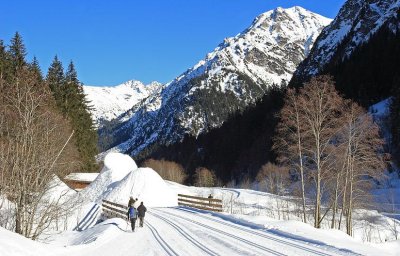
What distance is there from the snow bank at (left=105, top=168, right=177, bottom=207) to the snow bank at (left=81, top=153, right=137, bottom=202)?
9.20ft

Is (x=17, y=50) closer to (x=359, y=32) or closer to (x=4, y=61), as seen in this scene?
(x=4, y=61)

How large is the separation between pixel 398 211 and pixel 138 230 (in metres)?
36.3

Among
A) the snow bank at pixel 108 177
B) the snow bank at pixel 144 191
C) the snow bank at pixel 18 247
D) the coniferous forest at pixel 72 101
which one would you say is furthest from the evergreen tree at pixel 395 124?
the snow bank at pixel 18 247

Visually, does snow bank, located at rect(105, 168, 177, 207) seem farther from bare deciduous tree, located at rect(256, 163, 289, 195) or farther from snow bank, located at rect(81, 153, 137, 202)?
bare deciduous tree, located at rect(256, 163, 289, 195)

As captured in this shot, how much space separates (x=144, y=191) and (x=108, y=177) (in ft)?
30.7

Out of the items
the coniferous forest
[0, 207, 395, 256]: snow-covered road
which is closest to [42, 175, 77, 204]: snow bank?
[0, 207, 395, 256]: snow-covered road

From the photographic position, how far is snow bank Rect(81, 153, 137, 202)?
53.3 metres

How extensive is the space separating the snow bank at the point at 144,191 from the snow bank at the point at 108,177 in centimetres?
280

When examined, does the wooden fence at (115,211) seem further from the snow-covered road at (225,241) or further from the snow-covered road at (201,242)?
the snow-covered road at (225,241)

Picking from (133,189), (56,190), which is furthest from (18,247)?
(133,189)

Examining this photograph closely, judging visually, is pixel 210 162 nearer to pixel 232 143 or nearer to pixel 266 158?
pixel 232 143

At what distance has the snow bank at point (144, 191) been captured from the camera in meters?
48.3

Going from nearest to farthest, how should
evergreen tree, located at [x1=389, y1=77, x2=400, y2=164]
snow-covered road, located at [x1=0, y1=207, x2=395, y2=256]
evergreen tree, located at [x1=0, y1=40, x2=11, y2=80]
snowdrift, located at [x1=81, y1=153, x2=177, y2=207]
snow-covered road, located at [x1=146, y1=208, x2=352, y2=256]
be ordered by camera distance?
snow-covered road, located at [x1=0, y1=207, x2=395, y2=256] → snow-covered road, located at [x1=146, y1=208, x2=352, y2=256] → evergreen tree, located at [x1=0, y1=40, x2=11, y2=80] → snowdrift, located at [x1=81, y1=153, x2=177, y2=207] → evergreen tree, located at [x1=389, y1=77, x2=400, y2=164]

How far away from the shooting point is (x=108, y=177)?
185ft
